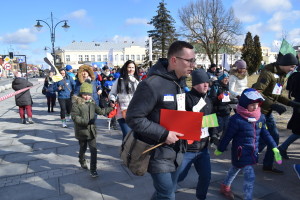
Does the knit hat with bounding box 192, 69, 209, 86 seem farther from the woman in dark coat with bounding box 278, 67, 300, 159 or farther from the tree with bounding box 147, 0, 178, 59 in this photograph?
the tree with bounding box 147, 0, 178, 59

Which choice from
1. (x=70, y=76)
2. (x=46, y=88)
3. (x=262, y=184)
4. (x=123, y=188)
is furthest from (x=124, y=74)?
(x=46, y=88)

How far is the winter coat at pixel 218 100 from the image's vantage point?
17.0ft

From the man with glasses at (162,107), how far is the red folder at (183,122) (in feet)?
0.18

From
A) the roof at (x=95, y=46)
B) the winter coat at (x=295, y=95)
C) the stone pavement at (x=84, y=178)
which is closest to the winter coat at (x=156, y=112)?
the stone pavement at (x=84, y=178)

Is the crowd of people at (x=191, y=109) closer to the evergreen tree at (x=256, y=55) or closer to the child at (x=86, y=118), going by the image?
the child at (x=86, y=118)

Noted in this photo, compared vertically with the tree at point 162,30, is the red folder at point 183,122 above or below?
below

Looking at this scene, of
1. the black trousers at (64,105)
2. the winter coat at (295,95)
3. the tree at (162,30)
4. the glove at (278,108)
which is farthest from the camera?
the tree at (162,30)

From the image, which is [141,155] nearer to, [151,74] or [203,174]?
[151,74]

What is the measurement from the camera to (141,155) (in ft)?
6.61

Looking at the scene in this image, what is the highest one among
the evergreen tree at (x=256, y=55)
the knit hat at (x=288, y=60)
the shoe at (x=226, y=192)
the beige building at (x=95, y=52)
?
the beige building at (x=95, y=52)

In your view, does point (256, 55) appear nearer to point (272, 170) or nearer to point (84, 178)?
point (272, 170)

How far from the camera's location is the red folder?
196cm

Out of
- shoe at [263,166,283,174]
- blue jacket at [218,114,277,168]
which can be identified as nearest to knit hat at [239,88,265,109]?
blue jacket at [218,114,277,168]

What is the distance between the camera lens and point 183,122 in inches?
78.0
